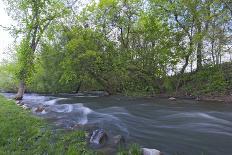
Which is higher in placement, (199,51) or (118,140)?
(199,51)

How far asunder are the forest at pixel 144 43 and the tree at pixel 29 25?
0.13 metres

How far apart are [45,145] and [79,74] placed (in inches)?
983

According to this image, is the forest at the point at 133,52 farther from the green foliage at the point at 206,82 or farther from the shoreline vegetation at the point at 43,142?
the shoreline vegetation at the point at 43,142

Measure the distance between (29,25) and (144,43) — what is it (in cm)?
1263

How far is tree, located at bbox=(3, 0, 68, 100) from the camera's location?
69.2 ft

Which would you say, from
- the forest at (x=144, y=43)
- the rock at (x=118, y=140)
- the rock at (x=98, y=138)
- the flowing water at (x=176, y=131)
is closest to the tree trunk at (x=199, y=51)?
the forest at (x=144, y=43)

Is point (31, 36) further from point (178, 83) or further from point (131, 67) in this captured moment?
point (178, 83)

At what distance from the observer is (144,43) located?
29812mm

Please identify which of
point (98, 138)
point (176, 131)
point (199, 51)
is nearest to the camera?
point (98, 138)

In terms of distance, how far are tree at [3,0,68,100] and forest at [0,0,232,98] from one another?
0.13 metres

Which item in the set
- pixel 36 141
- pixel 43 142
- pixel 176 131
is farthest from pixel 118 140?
pixel 176 131

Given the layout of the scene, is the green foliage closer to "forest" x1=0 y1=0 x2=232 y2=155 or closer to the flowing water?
"forest" x1=0 y1=0 x2=232 y2=155

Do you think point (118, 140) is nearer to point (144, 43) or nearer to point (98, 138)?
point (98, 138)

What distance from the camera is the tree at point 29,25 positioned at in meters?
21.1
